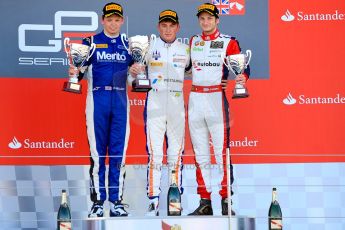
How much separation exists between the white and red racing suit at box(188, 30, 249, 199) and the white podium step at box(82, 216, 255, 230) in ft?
1.46

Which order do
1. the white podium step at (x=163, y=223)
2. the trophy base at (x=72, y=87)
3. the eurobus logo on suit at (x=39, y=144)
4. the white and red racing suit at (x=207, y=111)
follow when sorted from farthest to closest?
the eurobus logo on suit at (x=39, y=144) < the white and red racing suit at (x=207, y=111) < the trophy base at (x=72, y=87) < the white podium step at (x=163, y=223)

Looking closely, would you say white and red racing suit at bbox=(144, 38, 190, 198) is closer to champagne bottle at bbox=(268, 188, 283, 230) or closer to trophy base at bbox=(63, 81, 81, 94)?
trophy base at bbox=(63, 81, 81, 94)

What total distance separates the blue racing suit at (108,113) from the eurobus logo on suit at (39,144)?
0.82 m

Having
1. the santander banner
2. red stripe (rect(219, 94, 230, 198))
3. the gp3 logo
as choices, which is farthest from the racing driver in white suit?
the gp3 logo

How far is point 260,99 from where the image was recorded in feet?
21.6

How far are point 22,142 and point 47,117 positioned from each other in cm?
22

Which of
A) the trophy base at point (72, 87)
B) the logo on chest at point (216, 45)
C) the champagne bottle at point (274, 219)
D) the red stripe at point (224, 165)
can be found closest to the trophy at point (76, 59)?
the trophy base at point (72, 87)

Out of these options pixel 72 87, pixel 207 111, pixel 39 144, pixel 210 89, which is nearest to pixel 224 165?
pixel 207 111

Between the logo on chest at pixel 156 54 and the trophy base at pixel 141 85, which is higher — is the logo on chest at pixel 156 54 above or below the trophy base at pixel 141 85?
above

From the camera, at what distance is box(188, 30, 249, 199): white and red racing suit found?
5750 mm

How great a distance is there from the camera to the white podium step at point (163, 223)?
5277mm

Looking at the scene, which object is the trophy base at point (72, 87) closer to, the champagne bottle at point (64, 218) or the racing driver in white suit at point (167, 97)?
the racing driver in white suit at point (167, 97)

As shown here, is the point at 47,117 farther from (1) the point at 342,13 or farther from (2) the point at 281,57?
(1) the point at 342,13

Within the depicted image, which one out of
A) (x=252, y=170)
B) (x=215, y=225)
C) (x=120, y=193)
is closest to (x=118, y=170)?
(x=120, y=193)
